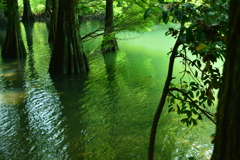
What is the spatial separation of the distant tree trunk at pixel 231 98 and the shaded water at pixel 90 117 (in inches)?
111

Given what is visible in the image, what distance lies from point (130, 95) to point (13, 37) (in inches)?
266

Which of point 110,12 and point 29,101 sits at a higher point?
point 110,12

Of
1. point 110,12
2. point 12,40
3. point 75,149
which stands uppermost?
point 110,12

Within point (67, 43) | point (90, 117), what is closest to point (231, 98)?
point (90, 117)

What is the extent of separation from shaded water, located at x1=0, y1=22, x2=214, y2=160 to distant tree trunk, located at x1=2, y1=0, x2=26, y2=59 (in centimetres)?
166

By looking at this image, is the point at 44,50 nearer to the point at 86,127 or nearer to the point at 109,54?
the point at 109,54

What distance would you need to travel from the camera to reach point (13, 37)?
11680mm

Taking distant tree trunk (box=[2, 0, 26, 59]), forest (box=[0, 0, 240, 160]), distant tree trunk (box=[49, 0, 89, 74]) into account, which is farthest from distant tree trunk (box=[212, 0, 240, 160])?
distant tree trunk (box=[2, 0, 26, 59])

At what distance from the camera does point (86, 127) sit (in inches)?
209

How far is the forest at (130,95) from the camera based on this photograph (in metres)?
1.92

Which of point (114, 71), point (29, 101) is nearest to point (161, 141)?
point (29, 101)

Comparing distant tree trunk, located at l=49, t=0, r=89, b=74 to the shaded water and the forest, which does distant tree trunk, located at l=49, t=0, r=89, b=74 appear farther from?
the shaded water

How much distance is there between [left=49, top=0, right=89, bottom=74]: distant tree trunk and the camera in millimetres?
8859

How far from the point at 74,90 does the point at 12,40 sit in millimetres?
5509
